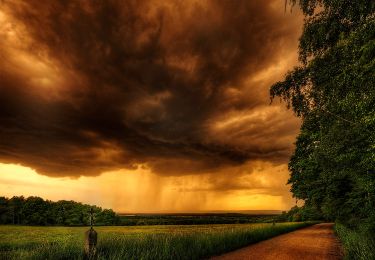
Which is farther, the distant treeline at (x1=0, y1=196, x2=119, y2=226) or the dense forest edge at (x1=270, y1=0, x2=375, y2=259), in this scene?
the distant treeline at (x1=0, y1=196, x2=119, y2=226)

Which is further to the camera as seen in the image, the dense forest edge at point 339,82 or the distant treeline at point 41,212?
the distant treeline at point 41,212

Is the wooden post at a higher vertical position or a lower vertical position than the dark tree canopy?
lower

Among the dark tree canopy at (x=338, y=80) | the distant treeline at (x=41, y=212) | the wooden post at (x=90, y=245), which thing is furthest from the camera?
the distant treeline at (x=41, y=212)

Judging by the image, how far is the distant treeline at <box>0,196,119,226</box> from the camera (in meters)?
113

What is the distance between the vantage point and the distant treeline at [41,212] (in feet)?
371

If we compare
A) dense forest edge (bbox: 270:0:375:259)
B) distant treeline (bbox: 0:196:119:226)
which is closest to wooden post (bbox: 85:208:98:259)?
dense forest edge (bbox: 270:0:375:259)

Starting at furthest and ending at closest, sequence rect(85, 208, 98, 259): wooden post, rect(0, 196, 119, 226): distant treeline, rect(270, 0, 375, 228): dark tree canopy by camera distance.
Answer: rect(0, 196, 119, 226): distant treeline
rect(85, 208, 98, 259): wooden post
rect(270, 0, 375, 228): dark tree canopy

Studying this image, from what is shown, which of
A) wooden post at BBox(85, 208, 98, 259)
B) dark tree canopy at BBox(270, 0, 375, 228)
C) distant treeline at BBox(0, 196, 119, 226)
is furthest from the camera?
distant treeline at BBox(0, 196, 119, 226)

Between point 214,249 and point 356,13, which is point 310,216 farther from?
point 356,13

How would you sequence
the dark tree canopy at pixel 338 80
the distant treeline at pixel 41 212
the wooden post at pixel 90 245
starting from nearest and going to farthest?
1. the dark tree canopy at pixel 338 80
2. the wooden post at pixel 90 245
3. the distant treeline at pixel 41 212

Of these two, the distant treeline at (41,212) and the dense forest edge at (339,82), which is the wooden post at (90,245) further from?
the distant treeline at (41,212)

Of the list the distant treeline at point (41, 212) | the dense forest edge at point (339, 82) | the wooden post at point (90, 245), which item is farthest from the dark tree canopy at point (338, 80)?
the distant treeline at point (41, 212)

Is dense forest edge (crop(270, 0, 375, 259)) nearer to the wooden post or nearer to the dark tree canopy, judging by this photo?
the dark tree canopy

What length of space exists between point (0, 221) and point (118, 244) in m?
129
